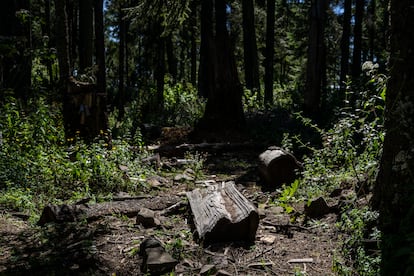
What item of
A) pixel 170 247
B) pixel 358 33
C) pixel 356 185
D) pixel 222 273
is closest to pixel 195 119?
pixel 358 33

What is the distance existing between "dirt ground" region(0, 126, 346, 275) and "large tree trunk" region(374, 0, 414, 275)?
831mm

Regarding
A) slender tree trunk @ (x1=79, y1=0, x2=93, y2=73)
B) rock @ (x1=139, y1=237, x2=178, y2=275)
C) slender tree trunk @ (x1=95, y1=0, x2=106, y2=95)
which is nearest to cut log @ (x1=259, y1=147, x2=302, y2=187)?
rock @ (x1=139, y1=237, x2=178, y2=275)

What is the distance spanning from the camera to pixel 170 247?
4.05m

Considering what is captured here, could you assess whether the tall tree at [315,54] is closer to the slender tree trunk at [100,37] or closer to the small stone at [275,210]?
the slender tree trunk at [100,37]

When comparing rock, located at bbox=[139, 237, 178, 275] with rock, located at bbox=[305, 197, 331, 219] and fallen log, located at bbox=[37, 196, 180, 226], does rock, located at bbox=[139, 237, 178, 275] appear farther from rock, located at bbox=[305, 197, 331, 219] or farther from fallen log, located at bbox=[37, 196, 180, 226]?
rock, located at bbox=[305, 197, 331, 219]

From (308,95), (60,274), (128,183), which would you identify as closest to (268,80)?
(308,95)

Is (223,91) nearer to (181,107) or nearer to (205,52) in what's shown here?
(181,107)

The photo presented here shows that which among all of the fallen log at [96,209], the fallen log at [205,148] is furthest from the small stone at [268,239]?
the fallen log at [205,148]

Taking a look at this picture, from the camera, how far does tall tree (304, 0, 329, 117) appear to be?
12.9 meters

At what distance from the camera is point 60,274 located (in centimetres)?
348

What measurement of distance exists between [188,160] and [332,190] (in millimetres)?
3966

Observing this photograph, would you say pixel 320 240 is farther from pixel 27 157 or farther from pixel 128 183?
pixel 27 157

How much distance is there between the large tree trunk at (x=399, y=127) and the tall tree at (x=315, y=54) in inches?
400

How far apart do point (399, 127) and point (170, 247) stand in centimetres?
237
